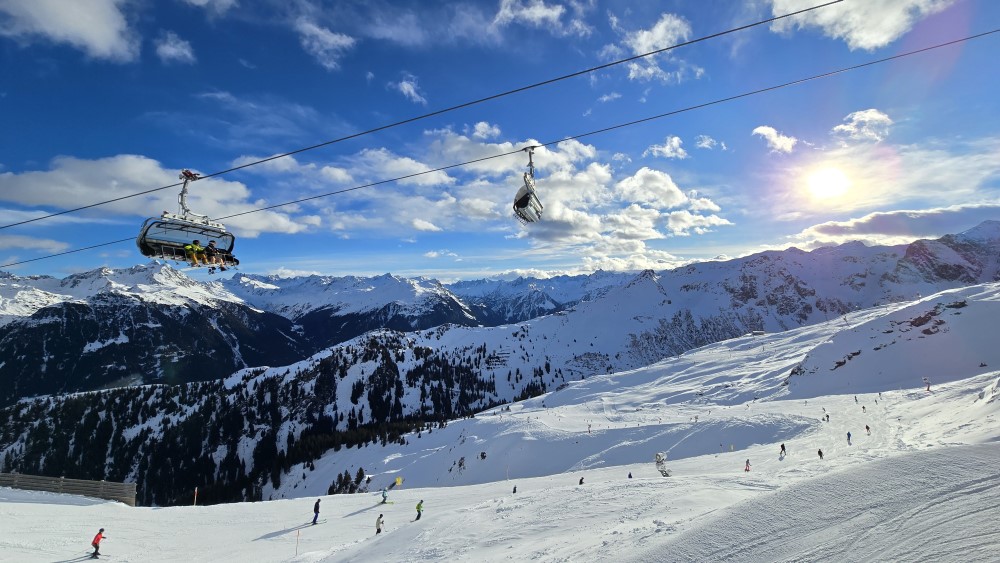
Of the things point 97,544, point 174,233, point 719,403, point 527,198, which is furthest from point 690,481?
point 719,403

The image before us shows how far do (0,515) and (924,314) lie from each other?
14355 centimetres

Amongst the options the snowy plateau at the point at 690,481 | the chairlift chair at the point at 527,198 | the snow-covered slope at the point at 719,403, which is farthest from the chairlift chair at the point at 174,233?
the snow-covered slope at the point at 719,403

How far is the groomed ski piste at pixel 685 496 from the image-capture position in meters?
12.0

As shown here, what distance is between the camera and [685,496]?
20.7 meters

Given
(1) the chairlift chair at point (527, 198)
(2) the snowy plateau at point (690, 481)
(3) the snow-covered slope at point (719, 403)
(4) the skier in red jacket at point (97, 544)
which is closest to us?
(2) the snowy plateau at point (690, 481)

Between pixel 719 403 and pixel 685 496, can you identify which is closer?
pixel 685 496

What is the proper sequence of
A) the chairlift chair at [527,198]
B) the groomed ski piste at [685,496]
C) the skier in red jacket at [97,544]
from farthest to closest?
the skier in red jacket at [97,544] → the chairlift chair at [527,198] → the groomed ski piste at [685,496]

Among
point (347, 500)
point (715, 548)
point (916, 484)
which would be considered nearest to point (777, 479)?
point (916, 484)

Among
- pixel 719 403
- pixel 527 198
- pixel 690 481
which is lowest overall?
pixel 719 403

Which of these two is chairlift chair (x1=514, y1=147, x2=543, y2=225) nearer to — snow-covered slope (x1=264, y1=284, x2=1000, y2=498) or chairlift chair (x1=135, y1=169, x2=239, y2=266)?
chairlift chair (x1=135, y1=169, x2=239, y2=266)

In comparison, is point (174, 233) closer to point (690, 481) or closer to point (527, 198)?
point (527, 198)

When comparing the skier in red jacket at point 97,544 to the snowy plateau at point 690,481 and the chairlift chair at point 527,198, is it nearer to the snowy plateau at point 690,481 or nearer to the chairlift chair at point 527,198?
the snowy plateau at point 690,481

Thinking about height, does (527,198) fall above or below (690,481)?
above

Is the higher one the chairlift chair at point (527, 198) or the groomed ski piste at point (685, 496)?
the chairlift chair at point (527, 198)
